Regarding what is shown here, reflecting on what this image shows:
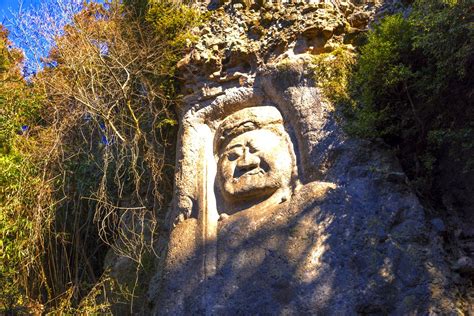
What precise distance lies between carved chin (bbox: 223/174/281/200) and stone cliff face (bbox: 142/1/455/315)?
20 mm

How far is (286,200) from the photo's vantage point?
510 cm

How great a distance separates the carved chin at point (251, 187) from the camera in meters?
5.24

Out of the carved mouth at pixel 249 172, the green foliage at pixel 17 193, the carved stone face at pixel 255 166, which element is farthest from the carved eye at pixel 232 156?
the green foliage at pixel 17 193

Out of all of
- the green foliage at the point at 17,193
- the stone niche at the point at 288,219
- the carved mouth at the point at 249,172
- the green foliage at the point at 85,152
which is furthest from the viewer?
the green foliage at the point at 85,152

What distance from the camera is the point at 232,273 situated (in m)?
4.92

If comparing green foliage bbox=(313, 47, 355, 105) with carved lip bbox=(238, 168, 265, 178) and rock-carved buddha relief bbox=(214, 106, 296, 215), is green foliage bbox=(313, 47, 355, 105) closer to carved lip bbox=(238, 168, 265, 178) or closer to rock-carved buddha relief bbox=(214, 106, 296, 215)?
rock-carved buddha relief bbox=(214, 106, 296, 215)

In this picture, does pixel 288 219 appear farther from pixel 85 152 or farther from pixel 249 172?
pixel 85 152

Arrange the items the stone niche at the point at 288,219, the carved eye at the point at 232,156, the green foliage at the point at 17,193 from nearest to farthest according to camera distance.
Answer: the stone niche at the point at 288,219
the carved eye at the point at 232,156
the green foliage at the point at 17,193

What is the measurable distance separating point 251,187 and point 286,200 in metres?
0.36

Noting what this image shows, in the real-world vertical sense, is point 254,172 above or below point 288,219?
above

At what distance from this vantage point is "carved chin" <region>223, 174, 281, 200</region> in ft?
17.2

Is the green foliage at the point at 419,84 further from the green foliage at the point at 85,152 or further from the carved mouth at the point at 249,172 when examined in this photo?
the green foliage at the point at 85,152

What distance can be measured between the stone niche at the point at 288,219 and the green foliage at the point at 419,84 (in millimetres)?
295

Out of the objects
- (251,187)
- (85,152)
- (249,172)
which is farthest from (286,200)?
(85,152)
